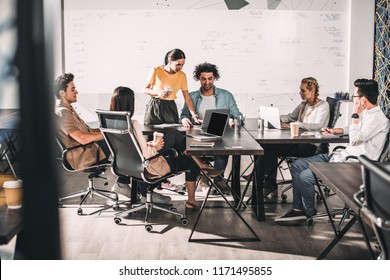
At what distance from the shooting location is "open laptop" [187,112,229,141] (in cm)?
431

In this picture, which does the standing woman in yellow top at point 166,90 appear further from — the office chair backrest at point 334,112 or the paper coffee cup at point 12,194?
the paper coffee cup at point 12,194

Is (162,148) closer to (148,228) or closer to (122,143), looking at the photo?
(122,143)

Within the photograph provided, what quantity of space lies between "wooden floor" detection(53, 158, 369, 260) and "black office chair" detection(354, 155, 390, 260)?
1.62m

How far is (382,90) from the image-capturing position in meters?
6.48

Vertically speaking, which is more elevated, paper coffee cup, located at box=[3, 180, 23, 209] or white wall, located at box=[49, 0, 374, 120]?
white wall, located at box=[49, 0, 374, 120]

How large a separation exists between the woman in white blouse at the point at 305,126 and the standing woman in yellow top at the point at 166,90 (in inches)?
33.6

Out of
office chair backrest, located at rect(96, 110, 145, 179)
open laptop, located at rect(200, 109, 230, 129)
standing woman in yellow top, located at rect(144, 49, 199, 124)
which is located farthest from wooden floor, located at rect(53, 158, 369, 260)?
standing woman in yellow top, located at rect(144, 49, 199, 124)

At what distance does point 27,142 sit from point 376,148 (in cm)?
350

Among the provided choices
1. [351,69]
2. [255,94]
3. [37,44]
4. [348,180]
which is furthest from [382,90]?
[37,44]

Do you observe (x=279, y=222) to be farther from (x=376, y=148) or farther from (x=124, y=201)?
(x=124, y=201)

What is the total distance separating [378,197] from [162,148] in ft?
8.64

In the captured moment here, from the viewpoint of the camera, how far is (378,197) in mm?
1672

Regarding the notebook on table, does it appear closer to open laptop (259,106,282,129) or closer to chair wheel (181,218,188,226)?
open laptop (259,106,282,129)

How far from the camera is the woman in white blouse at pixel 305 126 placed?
15.7 feet
